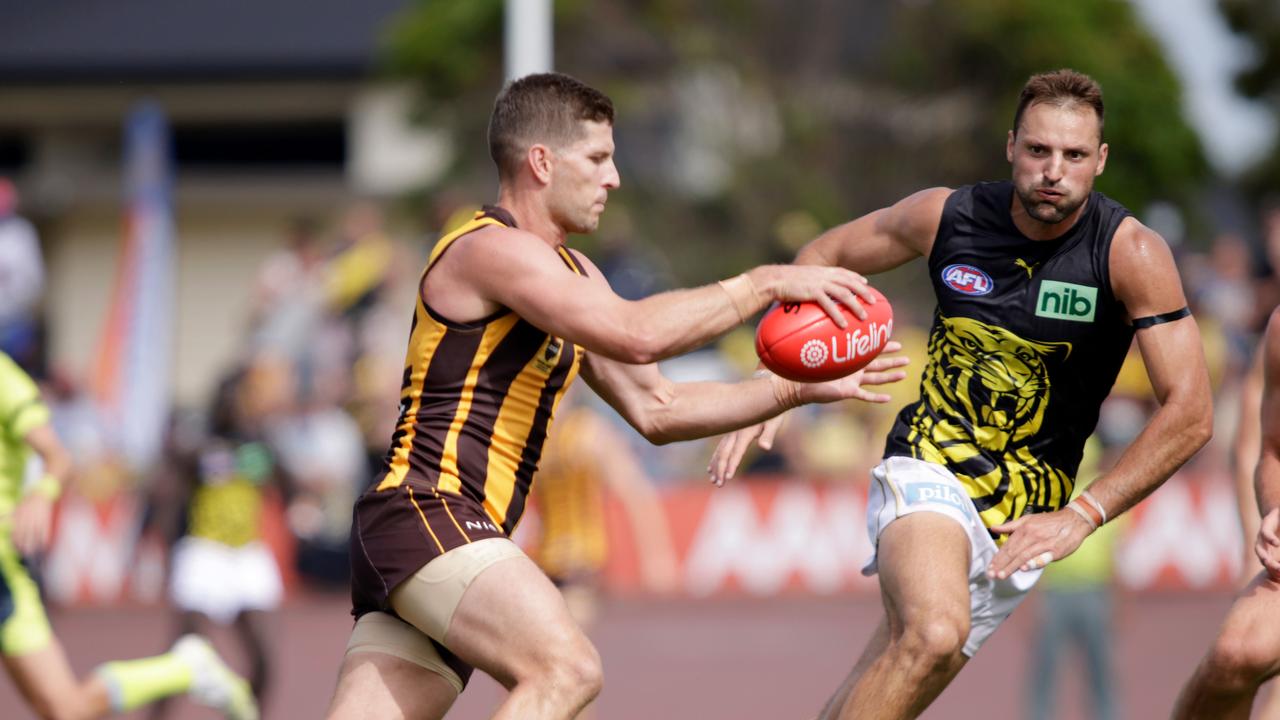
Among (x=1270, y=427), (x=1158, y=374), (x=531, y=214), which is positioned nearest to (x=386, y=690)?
(x=531, y=214)

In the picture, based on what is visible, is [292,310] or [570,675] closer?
[570,675]

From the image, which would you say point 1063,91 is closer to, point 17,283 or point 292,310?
point 17,283

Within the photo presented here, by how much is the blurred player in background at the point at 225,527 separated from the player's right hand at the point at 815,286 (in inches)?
226

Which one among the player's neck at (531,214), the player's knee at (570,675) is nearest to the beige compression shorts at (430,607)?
the player's knee at (570,675)

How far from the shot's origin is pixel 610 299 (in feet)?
17.9

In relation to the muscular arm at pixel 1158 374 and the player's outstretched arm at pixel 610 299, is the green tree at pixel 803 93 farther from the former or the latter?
the player's outstretched arm at pixel 610 299

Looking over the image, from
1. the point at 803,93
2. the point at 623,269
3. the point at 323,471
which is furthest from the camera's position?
the point at 803,93

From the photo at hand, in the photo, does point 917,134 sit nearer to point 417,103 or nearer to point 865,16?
point 865,16

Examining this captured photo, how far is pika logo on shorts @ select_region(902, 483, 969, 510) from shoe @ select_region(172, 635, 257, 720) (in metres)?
4.44

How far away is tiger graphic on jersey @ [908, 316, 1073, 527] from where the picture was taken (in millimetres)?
6309

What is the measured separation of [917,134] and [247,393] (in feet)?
70.7

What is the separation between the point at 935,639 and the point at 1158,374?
1199 millimetres

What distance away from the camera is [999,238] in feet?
20.7

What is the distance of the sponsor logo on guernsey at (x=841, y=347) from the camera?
5680mm
